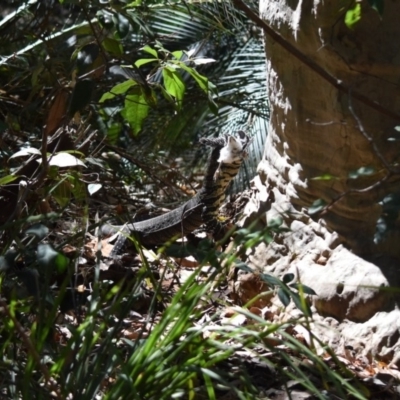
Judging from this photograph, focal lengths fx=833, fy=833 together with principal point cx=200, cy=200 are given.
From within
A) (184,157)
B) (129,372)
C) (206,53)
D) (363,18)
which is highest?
(206,53)

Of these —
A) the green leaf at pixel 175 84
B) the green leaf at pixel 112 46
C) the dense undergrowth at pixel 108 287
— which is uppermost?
the green leaf at pixel 175 84

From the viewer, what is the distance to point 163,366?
79.7 inches

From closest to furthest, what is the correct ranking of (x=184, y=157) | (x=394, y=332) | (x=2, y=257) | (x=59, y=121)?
(x=2, y=257), (x=394, y=332), (x=59, y=121), (x=184, y=157)

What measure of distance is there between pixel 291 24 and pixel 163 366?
1.43 metres

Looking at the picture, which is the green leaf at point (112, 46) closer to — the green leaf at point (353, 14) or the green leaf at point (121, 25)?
the green leaf at point (121, 25)

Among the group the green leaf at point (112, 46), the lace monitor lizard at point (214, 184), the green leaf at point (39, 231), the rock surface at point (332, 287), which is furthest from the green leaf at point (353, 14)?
the lace monitor lizard at point (214, 184)

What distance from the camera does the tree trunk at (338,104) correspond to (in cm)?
274

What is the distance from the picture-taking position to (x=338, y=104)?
2.84m

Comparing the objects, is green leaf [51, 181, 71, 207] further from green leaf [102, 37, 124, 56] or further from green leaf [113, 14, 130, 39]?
green leaf [113, 14, 130, 39]

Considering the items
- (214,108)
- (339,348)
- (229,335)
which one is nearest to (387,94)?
(214,108)

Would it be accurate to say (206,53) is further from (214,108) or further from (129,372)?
(129,372)

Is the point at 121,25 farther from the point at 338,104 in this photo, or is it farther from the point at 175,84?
the point at 338,104

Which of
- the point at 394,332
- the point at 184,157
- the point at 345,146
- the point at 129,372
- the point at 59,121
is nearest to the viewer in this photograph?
the point at 129,372

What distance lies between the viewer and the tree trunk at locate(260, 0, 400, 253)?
8.98ft
